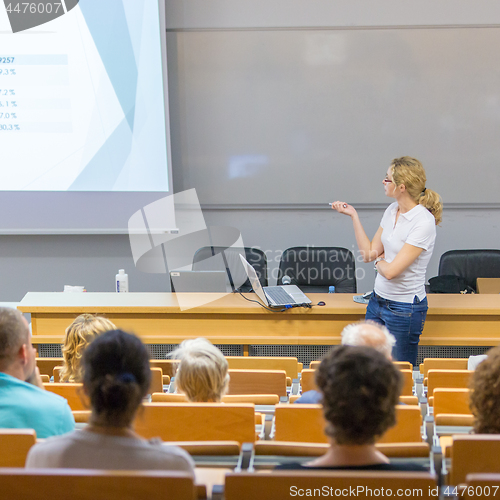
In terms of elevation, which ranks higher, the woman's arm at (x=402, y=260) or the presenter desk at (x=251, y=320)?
the woman's arm at (x=402, y=260)

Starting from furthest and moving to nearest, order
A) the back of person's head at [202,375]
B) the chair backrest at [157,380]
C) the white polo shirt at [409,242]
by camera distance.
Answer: the white polo shirt at [409,242], the chair backrest at [157,380], the back of person's head at [202,375]

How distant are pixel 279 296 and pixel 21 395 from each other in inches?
78.7

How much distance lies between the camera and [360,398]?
1169 mm

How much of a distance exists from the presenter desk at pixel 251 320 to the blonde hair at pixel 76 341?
3.19 feet

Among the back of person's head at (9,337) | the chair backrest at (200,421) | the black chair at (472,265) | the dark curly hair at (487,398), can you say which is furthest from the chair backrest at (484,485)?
the black chair at (472,265)

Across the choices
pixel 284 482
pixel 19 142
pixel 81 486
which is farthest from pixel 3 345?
pixel 19 142

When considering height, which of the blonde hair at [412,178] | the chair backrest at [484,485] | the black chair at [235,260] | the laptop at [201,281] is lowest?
the chair backrest at [484,485]

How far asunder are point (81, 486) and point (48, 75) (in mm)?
4355

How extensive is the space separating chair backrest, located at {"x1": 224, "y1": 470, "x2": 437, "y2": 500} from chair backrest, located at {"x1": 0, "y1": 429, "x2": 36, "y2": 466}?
544 mm

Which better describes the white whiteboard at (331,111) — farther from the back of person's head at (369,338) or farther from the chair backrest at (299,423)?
the chair backrest at (299,423)

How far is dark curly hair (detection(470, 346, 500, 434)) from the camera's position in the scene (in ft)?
4.53

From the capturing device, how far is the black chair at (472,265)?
4.12 metres

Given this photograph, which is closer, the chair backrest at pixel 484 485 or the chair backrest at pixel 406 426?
the chair backrest at pixel 484 485

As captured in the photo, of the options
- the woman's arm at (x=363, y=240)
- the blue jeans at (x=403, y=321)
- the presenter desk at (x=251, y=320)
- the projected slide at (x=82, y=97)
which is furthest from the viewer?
the projected slide at (x=82, y=97)
